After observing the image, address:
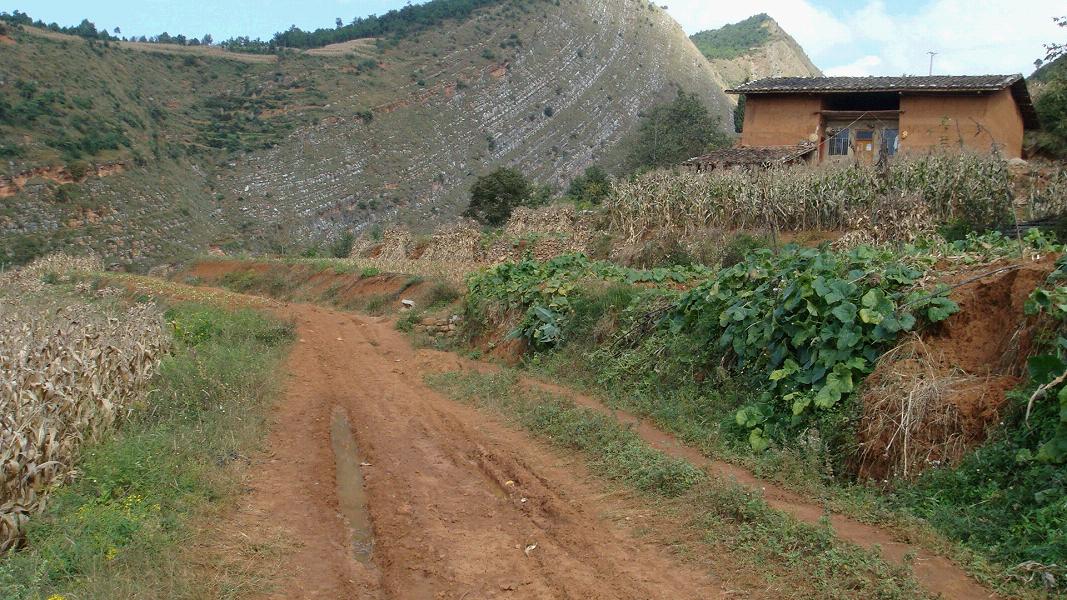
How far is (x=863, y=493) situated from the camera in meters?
6.14

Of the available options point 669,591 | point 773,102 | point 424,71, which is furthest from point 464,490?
point 424,71

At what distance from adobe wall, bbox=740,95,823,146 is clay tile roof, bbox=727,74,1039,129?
1.19ft

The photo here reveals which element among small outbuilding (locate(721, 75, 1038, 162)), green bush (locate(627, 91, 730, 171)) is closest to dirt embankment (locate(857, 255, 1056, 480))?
small outbuilding (locate(721, 75, 1038, 162))

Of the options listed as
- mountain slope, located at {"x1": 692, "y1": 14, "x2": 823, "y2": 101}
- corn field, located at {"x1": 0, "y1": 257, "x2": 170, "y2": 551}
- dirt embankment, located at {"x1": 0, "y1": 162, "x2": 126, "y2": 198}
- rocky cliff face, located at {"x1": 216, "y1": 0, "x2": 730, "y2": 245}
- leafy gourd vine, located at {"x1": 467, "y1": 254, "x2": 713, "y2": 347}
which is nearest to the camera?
corn field, located at {"x1": 0, "y1": 257, "x2": 170, "y2": 551}

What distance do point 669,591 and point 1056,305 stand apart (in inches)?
142

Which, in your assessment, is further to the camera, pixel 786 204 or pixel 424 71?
pixel 424 71

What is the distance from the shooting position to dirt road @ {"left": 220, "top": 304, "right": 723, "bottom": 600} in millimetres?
5113

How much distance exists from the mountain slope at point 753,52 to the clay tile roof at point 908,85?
64.0 m

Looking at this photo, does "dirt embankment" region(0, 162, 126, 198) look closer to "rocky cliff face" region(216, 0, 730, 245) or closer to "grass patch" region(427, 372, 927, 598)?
"rocky cliff face" region(216, 0, 730, 245)

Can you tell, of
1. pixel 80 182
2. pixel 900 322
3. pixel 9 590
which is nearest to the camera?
pixel 9 590

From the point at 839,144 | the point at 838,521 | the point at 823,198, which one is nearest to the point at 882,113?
the point at 839,144

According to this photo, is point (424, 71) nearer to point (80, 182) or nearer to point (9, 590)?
point (80, 182)

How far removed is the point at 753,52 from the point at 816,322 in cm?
10754

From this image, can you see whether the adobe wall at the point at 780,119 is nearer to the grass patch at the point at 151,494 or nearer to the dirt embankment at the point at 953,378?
the grass patch at the point at 151,494
